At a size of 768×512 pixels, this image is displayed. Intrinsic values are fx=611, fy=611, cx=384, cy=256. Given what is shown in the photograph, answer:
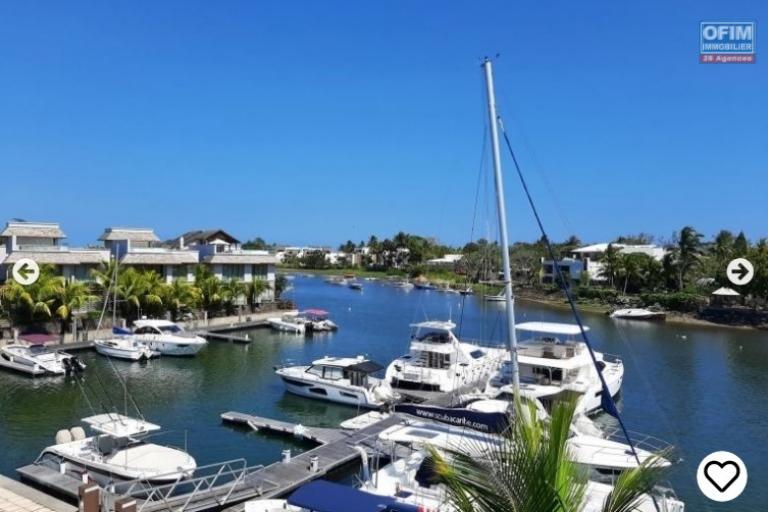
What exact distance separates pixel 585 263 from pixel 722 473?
10236cm

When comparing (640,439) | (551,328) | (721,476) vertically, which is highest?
(551,328)

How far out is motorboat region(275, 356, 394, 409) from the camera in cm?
2903

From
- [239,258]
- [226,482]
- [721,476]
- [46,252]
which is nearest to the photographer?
[721,476]

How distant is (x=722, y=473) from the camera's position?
1170 centimetres

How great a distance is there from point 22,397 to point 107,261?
23258 mm

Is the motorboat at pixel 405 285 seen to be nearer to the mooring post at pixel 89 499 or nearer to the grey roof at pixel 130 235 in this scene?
the grey roof at pixel 130 235

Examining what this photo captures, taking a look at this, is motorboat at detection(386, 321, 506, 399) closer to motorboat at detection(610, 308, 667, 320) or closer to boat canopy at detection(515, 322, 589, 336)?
boat canopy at detection(515, 322, 589, 336)

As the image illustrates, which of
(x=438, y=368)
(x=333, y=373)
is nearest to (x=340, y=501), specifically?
(x=333, y=373)

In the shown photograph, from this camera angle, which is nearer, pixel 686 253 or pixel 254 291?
pixel 254 291

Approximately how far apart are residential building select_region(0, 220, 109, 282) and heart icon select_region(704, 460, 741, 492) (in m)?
46.8

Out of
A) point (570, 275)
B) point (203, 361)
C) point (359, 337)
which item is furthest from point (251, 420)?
Answer: point (570, 275)

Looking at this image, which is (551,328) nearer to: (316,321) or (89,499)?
(89,499)

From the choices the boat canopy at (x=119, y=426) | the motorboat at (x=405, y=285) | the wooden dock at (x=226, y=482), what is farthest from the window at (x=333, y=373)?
the motorboat at (x=405, y=285)

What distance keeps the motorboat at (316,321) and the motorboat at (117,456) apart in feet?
113
